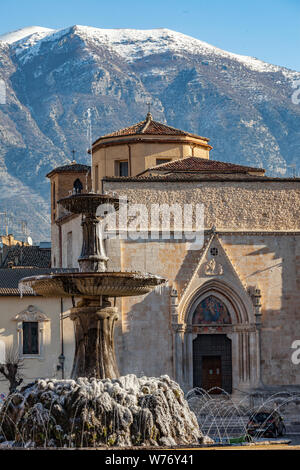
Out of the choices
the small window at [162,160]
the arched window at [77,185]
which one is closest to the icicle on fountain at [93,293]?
the small window at [162,160]

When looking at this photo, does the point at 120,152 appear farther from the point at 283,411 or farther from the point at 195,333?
the point at 283,411

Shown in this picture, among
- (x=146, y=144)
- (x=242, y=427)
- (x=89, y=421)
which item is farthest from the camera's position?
(x=146, y=144)

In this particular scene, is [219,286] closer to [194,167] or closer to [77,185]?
[194,167]

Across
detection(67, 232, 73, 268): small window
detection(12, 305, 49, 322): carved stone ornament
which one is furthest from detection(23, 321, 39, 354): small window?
detection(67, 232, 73, 268): small window

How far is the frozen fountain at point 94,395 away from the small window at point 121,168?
2740 centimetres

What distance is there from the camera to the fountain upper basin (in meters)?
25.6

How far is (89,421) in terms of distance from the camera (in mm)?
23719

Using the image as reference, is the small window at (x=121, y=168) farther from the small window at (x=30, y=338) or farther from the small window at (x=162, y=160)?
the small window at (x=30, y=338)

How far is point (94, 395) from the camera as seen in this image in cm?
2405

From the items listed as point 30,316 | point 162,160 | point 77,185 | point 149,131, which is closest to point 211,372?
point 30,316

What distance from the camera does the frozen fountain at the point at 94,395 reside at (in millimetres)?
23828

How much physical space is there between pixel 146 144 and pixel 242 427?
17.4 m

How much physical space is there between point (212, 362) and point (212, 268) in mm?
4077
